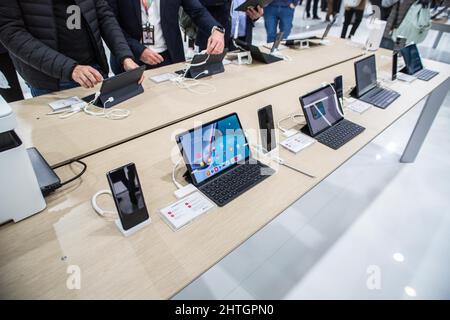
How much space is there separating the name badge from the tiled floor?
58.0 inches

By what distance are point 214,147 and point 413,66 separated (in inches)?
78.8

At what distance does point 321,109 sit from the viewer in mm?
1321

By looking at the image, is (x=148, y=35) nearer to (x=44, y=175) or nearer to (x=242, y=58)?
(x=242, y=58)

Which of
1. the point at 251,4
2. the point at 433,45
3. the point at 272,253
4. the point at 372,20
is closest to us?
the point at 272,253

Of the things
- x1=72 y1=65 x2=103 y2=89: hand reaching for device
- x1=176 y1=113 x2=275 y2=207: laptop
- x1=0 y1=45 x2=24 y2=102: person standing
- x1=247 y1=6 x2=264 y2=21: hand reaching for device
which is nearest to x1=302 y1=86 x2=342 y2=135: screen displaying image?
x1=176 y1=113 x2=275 y2=207: laptop

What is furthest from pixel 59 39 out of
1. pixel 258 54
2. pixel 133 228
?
pixel 258 54

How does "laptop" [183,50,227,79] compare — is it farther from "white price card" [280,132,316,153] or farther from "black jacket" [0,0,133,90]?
"white price card" [280,132,316,153]

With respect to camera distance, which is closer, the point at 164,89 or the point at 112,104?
the point at 112,104

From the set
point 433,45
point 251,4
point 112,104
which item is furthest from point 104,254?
point 433,45

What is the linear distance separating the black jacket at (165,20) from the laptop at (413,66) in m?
1.46

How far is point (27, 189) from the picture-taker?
77cm

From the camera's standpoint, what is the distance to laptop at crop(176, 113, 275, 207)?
0.95 meters

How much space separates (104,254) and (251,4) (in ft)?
6.31

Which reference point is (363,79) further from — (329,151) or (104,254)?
(104,254)
